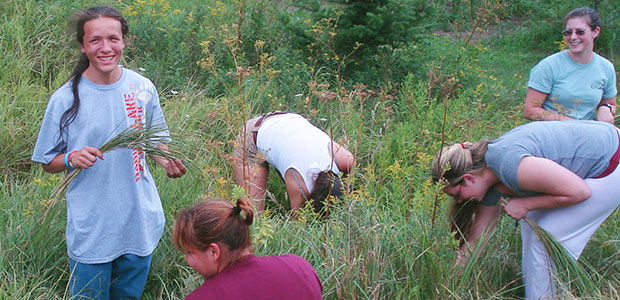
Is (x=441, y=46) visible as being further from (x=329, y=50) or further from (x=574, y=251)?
(x=574, y=251)

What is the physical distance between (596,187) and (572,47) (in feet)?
4.97

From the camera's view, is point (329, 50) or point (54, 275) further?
point (329, 50)

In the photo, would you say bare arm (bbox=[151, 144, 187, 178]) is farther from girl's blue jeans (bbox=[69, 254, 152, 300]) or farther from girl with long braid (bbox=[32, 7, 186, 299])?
girl's blue jeans (bbox=[69, 254, 152, 300])

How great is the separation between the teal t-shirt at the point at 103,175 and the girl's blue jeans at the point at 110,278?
0.06 metres

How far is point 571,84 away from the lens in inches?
166

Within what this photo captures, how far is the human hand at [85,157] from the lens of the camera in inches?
98.4

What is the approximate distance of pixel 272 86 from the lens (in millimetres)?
5926

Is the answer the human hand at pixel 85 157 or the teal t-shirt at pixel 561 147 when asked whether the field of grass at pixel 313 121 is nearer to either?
the teal t-shirt at pixel 561 147

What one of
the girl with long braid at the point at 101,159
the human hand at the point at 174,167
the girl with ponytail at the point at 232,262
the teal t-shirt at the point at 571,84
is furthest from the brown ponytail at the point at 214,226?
the teal t-shirt at the point at 571,84

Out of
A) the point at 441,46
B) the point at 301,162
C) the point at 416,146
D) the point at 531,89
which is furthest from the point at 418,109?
the point at 441,46

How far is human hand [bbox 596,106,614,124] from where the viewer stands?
4.22m

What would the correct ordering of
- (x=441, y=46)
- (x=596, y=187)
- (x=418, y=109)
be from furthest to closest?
(x=441, y=46)
(x=418, y=109)
(x=596, y=187)

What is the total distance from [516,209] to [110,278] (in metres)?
1.85

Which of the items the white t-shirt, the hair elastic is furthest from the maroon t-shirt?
the white t-shirt
